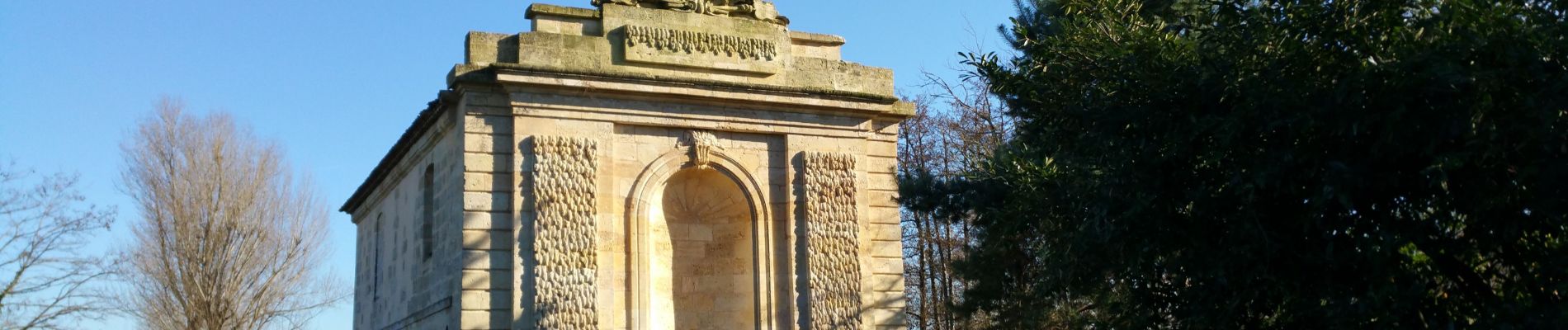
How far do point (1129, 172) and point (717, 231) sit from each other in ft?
20.0

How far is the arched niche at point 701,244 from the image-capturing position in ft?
49.5

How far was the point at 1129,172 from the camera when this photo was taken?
1070 cm

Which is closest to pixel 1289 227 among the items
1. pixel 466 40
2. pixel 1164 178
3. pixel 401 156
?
pixel 1164 178

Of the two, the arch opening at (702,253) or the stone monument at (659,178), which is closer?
the stone monument at (659,178)

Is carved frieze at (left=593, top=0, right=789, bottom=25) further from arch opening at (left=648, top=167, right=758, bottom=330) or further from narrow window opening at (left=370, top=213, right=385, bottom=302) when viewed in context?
narrow window opening at (left=370, top=213, right=385, bottom=302)

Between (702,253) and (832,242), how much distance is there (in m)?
1.41

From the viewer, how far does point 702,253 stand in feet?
51.9

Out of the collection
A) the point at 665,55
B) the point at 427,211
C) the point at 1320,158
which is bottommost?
the point at 1320,158

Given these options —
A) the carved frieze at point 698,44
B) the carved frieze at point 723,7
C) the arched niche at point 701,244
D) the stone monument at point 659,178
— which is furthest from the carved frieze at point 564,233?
the carved frieze at point 723,7

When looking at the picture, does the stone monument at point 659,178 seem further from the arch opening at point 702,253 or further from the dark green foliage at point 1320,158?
the dark green foliage at point 1320,158

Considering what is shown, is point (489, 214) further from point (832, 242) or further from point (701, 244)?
point (832, 242)

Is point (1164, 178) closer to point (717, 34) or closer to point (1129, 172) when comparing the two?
point (1129, 172)

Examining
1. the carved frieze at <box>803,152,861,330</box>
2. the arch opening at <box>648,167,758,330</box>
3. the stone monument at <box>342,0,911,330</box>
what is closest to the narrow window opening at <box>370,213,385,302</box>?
the stone monument at <box>342,0,911,330</box>

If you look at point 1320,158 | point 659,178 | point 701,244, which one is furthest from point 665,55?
point 1320,158
